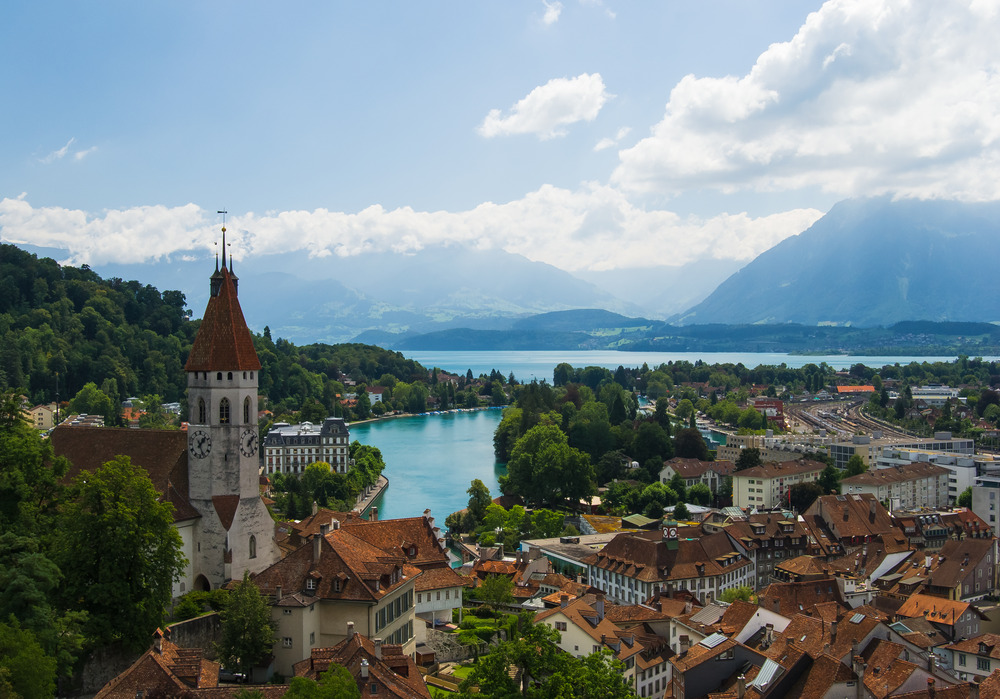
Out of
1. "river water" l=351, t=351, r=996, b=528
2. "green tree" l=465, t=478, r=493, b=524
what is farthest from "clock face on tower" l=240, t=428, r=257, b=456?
"river water" l=351, t=351, r=996, b=528

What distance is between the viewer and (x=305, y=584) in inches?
986

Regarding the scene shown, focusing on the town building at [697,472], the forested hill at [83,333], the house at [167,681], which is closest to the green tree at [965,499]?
the town building at [697,472]

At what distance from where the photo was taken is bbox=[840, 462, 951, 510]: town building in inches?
2525

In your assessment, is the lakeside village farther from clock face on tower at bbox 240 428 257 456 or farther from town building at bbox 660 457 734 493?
town building at bbox 660 457 734 493

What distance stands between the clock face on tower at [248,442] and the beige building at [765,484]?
44013 millimetres

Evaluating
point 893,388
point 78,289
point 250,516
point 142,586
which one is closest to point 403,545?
point 250,516

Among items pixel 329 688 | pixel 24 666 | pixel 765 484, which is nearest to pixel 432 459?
pixel 765 484

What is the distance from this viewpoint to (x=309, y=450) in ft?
283

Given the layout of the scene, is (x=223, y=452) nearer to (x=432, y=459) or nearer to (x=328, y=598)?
(x=328, y=598)

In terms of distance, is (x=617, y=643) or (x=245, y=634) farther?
(x=617, y=643)

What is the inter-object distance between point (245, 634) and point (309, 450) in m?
64.1

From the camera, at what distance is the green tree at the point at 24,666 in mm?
18219

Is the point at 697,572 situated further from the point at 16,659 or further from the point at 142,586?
the point at 16,659

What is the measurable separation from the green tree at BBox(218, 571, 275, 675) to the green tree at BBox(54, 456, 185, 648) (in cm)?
184
